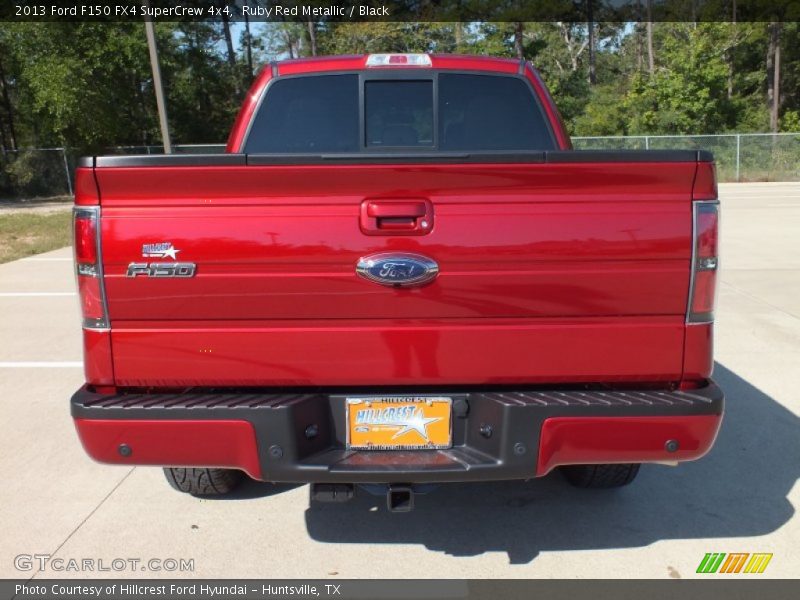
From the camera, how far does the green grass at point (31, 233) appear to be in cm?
1247

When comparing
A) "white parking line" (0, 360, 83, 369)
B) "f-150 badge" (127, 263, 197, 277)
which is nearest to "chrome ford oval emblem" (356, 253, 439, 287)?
"f-150 badge" (127, 263, 197, 277)

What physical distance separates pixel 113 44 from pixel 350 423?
2898 cm

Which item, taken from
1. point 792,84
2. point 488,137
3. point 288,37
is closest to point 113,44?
point 288,37

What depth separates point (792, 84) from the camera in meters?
37.1

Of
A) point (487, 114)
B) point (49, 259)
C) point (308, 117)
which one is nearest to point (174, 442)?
point (308, 117)

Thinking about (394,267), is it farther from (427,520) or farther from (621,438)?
(427,520)

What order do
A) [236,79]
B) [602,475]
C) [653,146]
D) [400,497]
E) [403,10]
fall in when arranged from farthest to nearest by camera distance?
1. [403,10]
2. [236,79]
3. [653,146]
4. [602,475]
5. [400,497]

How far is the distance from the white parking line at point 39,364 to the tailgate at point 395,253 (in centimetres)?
365

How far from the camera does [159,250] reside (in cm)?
235

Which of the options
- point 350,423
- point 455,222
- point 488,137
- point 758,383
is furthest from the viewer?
point 758,383

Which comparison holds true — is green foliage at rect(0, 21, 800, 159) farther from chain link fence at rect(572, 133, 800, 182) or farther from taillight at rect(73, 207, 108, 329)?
taillight at rect(73, 207, 108, 329)

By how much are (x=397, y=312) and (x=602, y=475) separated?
162 centimetres

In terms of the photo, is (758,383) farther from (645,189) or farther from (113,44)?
(113,44)

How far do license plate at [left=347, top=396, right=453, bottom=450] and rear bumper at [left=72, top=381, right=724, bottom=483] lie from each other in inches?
1.4
